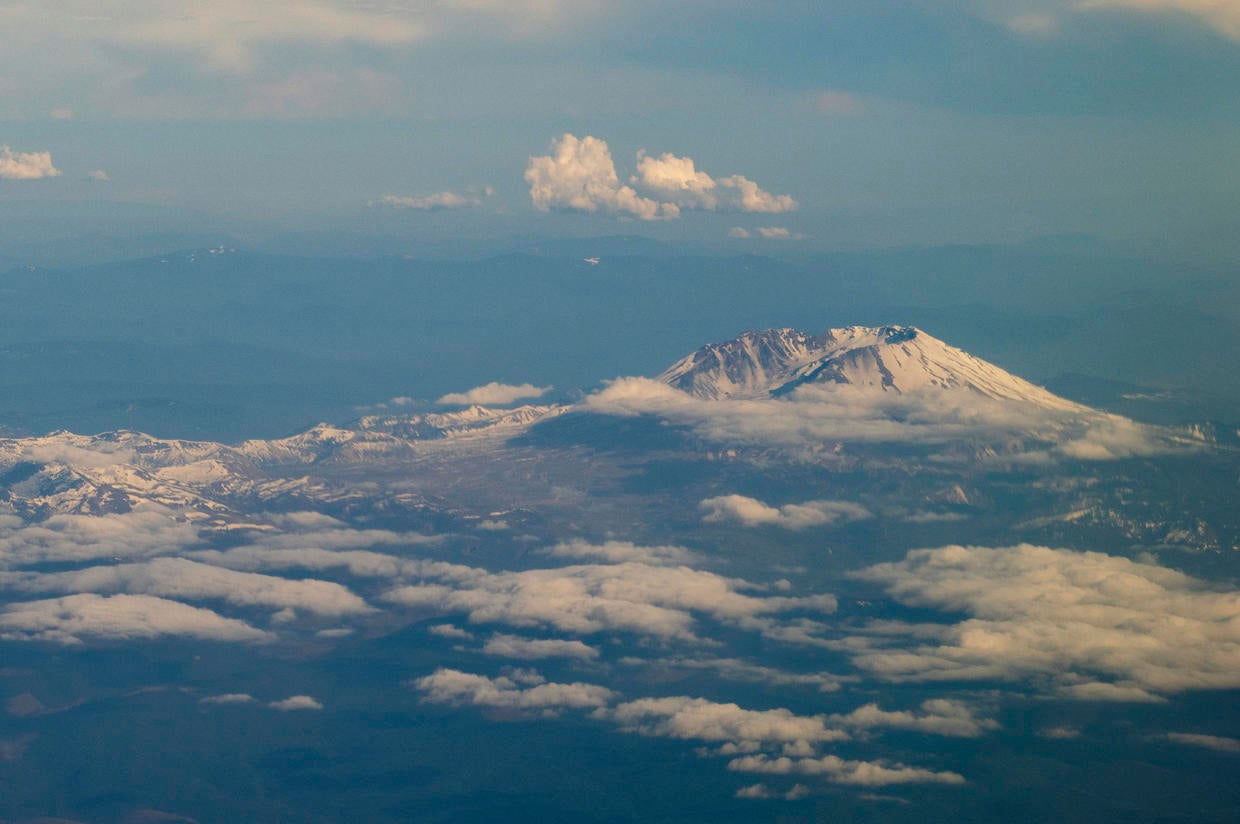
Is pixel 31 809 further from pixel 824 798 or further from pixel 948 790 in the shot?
pixel 948 790

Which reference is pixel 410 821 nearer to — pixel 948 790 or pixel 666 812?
pixel 666 812

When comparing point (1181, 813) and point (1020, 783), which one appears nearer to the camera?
point (1181, 813)

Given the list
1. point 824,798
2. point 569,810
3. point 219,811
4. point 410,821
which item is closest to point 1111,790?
point 824,798

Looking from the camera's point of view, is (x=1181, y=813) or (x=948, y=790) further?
(x=948, y=790)

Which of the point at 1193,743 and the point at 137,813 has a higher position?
the point at 1193,743

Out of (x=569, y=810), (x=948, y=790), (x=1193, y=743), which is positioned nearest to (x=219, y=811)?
(x=569, y=810)

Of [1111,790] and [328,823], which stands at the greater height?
[1111,790]

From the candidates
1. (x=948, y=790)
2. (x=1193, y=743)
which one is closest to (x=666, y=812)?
(x=948, y=790)
